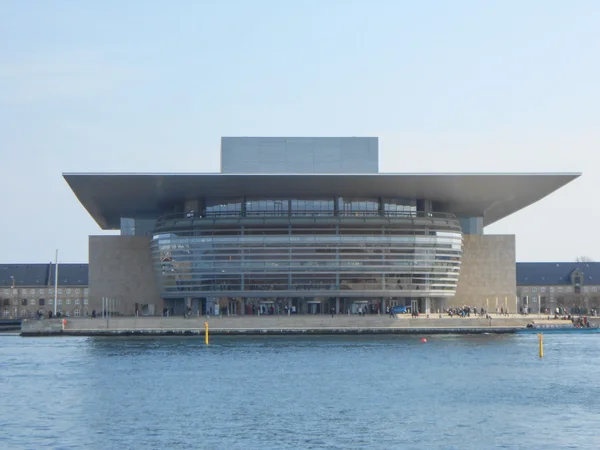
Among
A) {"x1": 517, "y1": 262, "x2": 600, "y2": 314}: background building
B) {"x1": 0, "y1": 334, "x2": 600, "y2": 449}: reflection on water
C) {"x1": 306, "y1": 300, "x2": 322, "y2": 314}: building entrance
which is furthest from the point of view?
{"x1": 517, "y1": 262, "x2": 600, "y2": 314}: background building

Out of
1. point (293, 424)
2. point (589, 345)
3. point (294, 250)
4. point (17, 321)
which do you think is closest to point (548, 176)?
point (589, 345)

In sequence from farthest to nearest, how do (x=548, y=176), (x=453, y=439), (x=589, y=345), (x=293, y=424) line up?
(x=548, y=176)
(x=589, y=345)
(x=293, y=424)
(x=453, y=439)

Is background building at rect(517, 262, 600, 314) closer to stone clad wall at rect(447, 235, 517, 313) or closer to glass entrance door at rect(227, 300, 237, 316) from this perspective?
stone clad wall at rect(447, 235, 517, 313)

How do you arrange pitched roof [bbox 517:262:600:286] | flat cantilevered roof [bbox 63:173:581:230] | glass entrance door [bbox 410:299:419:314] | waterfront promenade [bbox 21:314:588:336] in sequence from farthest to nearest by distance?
pitched roof [bbox 517:262:600:286], glass entrance door [bbox 410:299:419:314], waterfront promenade [bbox 21:314:588:336], flat cantilevered roof [bbox 63:173:581:230]

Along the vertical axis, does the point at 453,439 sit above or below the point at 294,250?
below

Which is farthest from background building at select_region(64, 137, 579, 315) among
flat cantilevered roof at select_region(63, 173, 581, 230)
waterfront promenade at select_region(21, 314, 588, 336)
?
waterfront promenade at select_region(21, 314, 588, 336)

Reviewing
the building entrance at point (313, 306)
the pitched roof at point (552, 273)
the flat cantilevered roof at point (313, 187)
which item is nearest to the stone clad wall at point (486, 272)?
the flat cantilevered roof at point (313, 187)

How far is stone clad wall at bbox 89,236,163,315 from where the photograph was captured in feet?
302

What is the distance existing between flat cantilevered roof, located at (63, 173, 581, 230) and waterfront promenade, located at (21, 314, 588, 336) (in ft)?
27.5

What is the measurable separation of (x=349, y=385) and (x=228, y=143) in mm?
42611

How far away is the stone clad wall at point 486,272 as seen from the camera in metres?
93.5

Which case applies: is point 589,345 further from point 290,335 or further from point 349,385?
point 349,385

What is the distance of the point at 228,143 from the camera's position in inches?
3216

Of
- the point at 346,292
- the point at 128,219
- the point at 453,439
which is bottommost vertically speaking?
the point at 453,439
